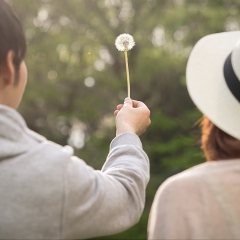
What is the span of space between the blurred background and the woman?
802 centimetres

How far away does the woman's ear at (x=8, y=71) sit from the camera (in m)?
1.31

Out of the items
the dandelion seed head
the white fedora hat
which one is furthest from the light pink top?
the dandelion seed head

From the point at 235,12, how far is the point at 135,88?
8.30ft

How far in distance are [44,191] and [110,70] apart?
9.66 m

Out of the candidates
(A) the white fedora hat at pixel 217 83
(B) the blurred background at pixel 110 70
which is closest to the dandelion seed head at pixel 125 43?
(A) the white fedora hat at pixel 217 83

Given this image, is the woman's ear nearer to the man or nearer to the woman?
the man

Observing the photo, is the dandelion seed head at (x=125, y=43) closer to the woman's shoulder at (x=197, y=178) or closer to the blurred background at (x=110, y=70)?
the woman's shoulder at (x=197, y=178)

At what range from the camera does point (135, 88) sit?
35.8 ft

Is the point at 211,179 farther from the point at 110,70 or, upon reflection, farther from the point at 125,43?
the point at 110,70

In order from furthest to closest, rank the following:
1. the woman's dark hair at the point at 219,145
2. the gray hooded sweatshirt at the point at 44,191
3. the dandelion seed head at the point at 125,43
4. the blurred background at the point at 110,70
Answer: the blurred background at the point at 110,70
the dandelion seed head at the point at 125,43
the woman's dark hair at the point at 219,145
the gray hooded sweatshirt at the point at 44,191

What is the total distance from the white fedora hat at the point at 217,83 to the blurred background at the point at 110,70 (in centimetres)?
792

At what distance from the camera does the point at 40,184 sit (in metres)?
1.22


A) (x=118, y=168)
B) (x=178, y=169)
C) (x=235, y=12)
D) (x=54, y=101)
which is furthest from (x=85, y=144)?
(x=118, y=168)

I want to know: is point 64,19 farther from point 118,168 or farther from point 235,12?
point 118,168
